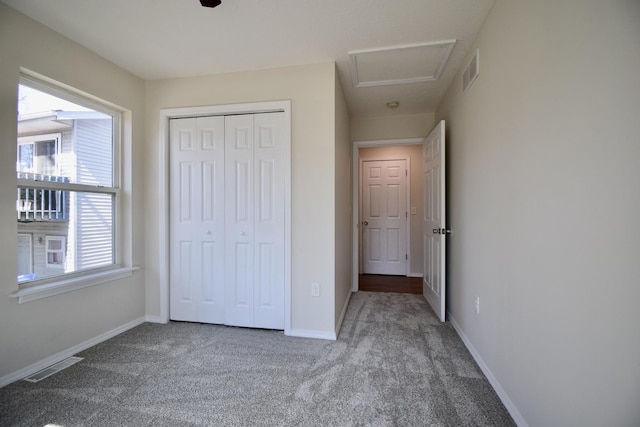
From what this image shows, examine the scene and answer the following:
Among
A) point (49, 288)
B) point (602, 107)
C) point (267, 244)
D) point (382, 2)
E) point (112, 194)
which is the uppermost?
point (382, 2)

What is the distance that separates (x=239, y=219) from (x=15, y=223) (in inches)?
59.1

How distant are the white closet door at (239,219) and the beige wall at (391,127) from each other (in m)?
1.85

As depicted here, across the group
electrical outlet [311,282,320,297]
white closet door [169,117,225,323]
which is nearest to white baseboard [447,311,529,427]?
electrical outlet [311,282,320,297]

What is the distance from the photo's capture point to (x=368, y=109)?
3543 millimetres

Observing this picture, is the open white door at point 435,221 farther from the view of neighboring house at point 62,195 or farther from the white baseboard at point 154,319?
the view of neighboring house at point 62,195

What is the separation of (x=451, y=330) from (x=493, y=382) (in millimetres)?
839

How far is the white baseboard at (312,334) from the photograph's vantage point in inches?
93.0

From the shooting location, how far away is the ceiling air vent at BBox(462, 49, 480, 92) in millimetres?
1977

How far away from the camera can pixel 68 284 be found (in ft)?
6.72

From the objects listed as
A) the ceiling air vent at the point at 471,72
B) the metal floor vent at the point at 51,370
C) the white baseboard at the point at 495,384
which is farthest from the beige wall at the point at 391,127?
the metal floor vent at the point at 51,370

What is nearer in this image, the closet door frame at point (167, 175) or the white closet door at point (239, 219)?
the closet door frame at point (167, 175)

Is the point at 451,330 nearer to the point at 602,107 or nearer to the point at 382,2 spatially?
the point at 602,107

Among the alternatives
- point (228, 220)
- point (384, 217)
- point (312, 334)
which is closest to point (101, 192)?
point (228, 220)

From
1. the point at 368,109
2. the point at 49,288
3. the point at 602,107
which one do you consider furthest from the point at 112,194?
the point at 602,107
